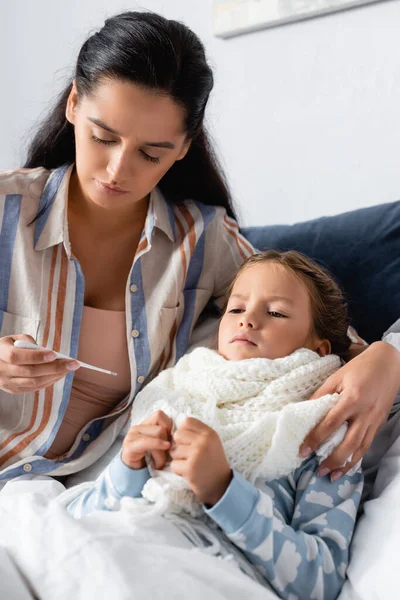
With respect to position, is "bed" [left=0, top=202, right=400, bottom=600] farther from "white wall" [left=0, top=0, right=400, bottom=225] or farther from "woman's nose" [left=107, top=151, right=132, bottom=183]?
"white wall" [left=0, top=0, right=400, bottom=225]

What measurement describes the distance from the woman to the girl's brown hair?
0.51ft

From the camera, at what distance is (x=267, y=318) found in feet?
4.71

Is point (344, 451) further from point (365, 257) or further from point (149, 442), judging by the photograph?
point (365, 257)

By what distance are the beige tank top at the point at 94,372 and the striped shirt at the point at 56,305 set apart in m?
0.03

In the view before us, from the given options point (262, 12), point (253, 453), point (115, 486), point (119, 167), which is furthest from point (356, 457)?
point (262, 12)

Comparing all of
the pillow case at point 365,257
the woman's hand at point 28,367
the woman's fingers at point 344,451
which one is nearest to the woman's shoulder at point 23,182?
the woman's hand at point 28,367

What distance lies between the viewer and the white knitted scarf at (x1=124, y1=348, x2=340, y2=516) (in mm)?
1203

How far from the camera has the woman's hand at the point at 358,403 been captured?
1274 millimetres

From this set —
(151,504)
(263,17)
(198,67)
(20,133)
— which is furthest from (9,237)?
(20,133)

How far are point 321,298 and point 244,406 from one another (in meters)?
0.35

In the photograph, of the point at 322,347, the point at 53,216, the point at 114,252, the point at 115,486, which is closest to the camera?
the point at 115,486

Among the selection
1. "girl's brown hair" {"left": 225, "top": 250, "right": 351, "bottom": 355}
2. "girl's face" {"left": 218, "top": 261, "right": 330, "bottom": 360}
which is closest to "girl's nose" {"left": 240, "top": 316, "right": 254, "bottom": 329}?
"girl's face" {"left": 218, "top": 261, "right": 330, "bottom": 360}

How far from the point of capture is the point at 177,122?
1.50m

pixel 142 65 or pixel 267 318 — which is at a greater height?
pixel 142 65
